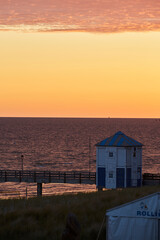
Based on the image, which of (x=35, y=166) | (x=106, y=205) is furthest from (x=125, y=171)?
(x=35, y=166)

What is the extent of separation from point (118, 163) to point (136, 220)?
2885 cm

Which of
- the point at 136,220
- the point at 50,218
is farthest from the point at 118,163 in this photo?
the point at 136,220

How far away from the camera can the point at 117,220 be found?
86.6ft

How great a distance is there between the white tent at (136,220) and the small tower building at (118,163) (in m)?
28.2

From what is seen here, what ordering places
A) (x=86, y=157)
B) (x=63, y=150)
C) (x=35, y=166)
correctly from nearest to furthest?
(x=35, y=166), (x=86, y=157), (x=63, y=150)

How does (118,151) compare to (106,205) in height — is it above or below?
above

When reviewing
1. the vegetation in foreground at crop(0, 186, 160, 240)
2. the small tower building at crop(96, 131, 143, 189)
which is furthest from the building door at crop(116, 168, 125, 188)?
the vegetation in foreground at crop(0, 186, 160, 240)

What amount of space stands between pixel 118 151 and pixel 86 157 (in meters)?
87.2

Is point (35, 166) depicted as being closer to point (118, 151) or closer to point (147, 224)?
point (118, 151)

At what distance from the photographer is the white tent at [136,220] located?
84.3 feet

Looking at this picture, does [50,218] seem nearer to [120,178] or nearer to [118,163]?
[120,178]

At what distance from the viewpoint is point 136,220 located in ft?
85.7

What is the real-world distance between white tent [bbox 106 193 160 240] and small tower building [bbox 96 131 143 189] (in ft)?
92.5

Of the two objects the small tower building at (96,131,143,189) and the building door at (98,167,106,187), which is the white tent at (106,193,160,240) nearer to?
the small tower building at (96,131,143,189)
